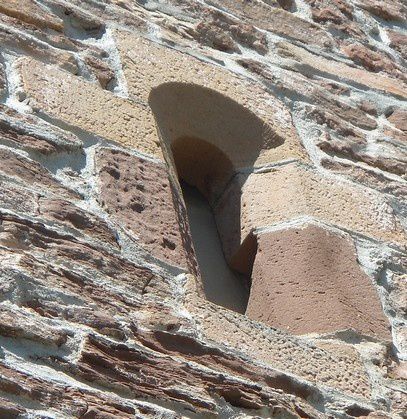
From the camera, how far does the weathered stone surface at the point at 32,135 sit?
2.67 metres

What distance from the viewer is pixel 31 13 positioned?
10.5 ft

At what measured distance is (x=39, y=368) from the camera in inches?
84.4

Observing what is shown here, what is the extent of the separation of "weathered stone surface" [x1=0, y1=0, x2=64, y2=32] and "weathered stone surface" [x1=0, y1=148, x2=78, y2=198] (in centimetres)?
65

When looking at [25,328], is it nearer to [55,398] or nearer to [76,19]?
[55,398]

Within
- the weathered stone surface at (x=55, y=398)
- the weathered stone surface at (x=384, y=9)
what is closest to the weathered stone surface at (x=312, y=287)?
the weathered stone surface at (x=55, y=398)

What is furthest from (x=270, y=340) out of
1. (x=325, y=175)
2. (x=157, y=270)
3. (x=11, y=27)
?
(x=11, y=27)

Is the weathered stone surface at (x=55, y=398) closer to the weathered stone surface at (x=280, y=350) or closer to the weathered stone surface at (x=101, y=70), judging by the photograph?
the weathered stone surface at (x=280, y=350)

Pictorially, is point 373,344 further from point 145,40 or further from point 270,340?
point 145,40

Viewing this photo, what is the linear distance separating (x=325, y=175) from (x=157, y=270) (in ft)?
2.99

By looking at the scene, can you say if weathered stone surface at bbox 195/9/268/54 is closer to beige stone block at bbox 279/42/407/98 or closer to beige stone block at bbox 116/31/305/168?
beige stone block at bbox 279/42/407/98

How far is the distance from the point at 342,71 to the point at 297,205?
931mm

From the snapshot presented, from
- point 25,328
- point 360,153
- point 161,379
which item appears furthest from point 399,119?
point 25,328

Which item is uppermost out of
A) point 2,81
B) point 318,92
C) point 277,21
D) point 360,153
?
point 277,21

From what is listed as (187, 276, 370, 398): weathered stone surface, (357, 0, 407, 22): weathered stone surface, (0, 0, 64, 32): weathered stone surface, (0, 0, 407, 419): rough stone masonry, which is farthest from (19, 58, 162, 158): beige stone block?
(357, 0, 407, 22): weathered stone surface
